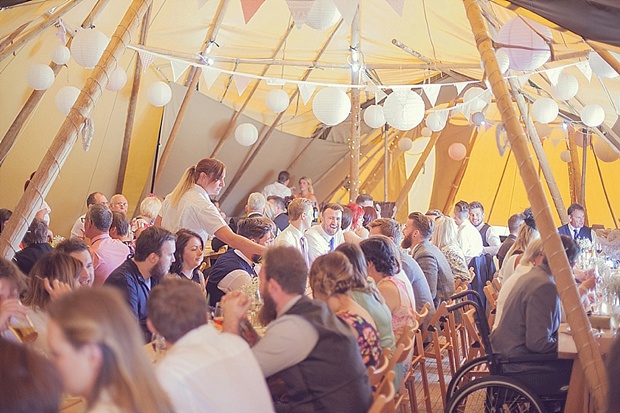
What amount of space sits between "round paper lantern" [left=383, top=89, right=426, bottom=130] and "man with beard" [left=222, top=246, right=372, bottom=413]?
5887 mm

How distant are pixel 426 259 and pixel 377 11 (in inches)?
223

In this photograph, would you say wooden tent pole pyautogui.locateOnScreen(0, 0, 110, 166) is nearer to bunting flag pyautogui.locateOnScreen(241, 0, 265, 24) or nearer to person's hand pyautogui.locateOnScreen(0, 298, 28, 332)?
bunting flag pyautogui.locateOnScreen(241, 0, 265, 24)

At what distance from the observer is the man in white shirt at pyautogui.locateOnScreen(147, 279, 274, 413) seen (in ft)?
7.55

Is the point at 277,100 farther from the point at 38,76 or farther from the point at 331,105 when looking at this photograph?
the point at 38,76

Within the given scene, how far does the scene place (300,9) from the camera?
21.3ft

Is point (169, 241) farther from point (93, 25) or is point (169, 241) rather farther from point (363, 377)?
point (93, 25)

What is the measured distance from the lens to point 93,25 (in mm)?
9523

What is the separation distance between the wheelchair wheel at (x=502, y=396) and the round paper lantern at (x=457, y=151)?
36.6 feet

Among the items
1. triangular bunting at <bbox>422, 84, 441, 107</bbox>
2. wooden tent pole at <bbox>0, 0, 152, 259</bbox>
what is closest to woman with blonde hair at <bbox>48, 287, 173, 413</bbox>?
wooden tent pole at <bbox>0, 0, 152, 259</bbox>

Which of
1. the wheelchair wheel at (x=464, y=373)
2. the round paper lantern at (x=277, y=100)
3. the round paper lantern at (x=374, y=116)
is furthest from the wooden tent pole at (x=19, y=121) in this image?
the wheelchair wheel at (x=464, y=373)

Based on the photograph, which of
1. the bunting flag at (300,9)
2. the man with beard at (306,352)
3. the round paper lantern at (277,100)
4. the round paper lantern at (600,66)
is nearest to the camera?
the man with beard at (306,352)

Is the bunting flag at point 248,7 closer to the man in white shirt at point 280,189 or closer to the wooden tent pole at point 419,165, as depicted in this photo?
the man in white shirt at point 280,189

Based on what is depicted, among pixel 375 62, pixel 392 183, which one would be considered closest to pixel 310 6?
pixel 375 62

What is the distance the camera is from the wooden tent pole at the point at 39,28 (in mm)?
8656
